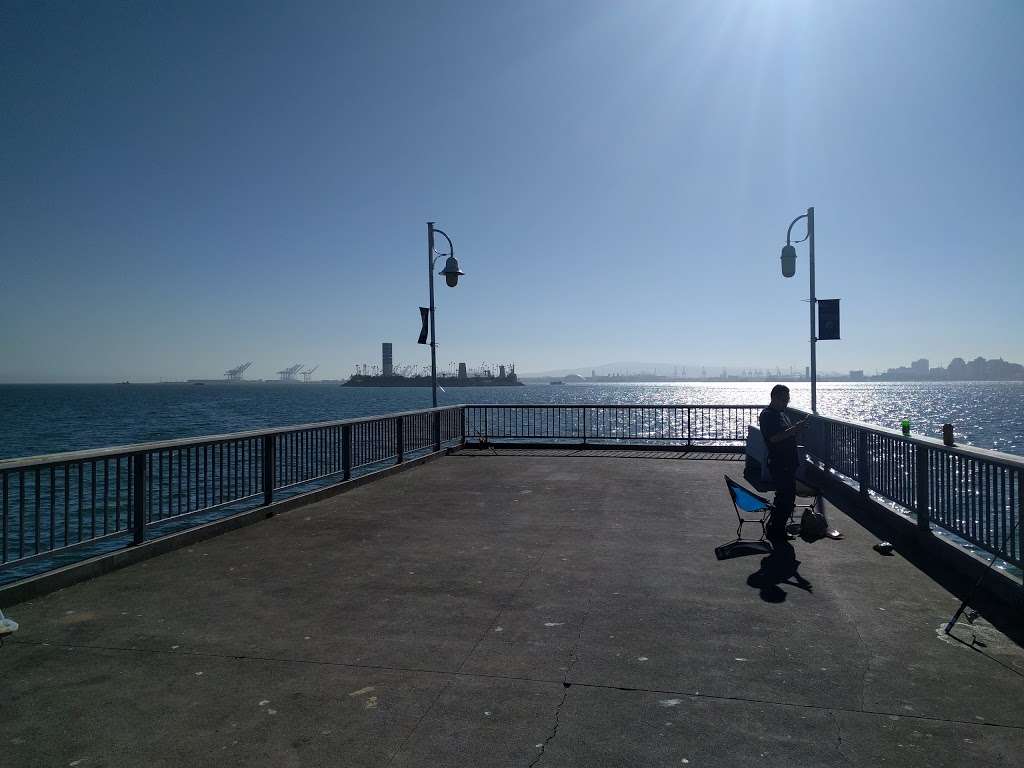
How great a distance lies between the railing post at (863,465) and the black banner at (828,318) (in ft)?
16.8

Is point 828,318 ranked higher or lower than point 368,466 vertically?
higher

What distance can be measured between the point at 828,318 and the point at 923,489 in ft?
25.2

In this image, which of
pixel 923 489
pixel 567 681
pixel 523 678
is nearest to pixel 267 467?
pixel 523 678

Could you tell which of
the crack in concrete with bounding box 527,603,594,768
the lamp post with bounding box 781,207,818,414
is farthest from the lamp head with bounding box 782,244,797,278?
the crack in concrete with bounding box 527,603,594,768

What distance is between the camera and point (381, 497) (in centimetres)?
1039

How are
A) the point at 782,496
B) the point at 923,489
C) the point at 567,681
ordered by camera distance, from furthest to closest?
the point at 782,496, the point at 923,489, the point at 567,681

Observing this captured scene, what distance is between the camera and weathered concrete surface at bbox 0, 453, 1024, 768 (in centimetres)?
330

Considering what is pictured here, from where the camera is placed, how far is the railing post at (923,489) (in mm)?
7016

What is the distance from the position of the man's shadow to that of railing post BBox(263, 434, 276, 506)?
20.0 feet

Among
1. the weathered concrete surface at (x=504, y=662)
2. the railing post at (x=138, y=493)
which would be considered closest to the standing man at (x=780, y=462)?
the weathered concrete surface at (x=504, y=662)

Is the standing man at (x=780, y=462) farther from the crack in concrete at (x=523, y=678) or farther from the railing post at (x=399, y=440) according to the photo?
the railing post at (x=399, y=440)

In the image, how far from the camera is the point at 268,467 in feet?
29.8

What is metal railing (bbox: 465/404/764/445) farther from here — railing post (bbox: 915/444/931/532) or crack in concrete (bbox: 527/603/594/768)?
crack in concrete (bbox: 527/603/594/768)

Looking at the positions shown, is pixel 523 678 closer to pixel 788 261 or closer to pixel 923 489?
pixel 923 489
